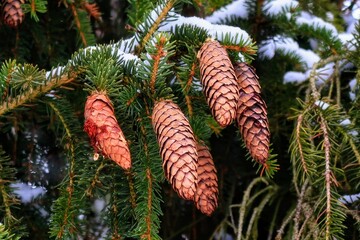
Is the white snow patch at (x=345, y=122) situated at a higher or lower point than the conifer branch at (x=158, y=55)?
higher

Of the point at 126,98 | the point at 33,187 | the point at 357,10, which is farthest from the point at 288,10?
the point at 33,187

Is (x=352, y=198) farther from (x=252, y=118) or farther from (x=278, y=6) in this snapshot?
(x=278, y=6)

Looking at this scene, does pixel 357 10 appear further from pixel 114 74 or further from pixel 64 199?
pixel 64 199

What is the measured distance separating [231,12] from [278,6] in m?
0.13

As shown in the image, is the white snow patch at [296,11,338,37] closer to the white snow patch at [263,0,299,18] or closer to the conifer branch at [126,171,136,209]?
the white snow patch at [263,0,299,18]

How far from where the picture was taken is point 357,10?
1.64 m

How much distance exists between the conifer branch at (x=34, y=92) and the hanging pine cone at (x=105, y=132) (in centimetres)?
13

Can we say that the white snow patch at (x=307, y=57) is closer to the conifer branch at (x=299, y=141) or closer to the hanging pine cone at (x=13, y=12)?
the conifer branch at (x=299, y=141)

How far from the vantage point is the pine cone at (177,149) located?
78 centimetres

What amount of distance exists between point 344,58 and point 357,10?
40 cm

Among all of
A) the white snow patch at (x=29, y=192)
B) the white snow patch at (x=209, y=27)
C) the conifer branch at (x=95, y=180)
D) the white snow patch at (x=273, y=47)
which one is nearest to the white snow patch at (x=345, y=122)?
the white snow patch at (x=209, y=27)

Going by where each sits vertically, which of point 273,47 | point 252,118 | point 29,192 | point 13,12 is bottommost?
point 29,192

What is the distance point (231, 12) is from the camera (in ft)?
4.90

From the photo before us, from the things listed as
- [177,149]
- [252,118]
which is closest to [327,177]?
[252,118]
